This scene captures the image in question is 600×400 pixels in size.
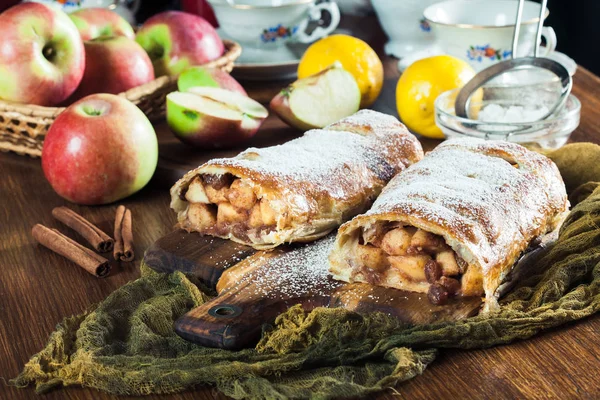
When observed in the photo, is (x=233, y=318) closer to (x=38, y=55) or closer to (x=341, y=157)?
(x=341, y=157)

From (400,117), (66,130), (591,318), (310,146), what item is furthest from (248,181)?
(400,117)

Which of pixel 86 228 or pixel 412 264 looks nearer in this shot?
pixel 412 264

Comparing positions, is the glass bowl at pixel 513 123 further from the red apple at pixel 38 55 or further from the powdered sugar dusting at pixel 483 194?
the red apple at pixel 38 55

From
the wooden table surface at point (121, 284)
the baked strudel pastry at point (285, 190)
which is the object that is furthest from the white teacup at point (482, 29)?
the baked strudel pastry at point (285, 190)

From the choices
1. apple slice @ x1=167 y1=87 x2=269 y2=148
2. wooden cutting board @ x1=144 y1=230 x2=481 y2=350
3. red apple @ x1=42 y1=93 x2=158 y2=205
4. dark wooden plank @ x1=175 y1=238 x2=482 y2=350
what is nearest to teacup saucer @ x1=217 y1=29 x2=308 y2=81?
apple slice @ x1=167 y1=87 x2=269 y2=148

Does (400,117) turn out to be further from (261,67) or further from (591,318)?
(591,318)

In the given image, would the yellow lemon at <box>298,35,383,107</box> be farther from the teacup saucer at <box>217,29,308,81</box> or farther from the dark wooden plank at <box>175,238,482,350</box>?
the dark wooden plank at <box>175,238,482,350</box>

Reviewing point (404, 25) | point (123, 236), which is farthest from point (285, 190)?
point (404, 25)
